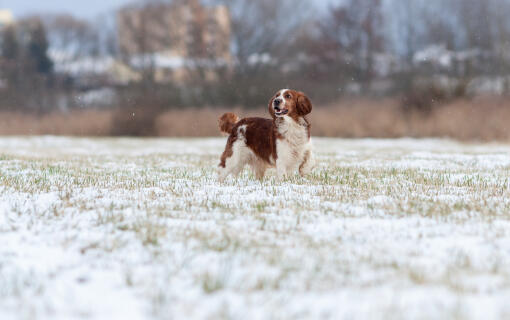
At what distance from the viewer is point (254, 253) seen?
304cm

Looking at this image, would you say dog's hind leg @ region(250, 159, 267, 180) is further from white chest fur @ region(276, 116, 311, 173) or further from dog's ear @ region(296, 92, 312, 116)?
dog's ear @ region(296, 92, 312, 116)

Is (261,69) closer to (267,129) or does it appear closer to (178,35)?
(178,35)

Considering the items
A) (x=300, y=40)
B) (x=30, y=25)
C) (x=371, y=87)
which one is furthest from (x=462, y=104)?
(x=30, y=25)

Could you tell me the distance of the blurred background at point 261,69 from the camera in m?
22.3

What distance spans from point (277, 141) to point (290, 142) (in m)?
0.16

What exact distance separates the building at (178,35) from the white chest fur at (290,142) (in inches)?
1004

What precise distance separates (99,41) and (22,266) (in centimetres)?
4067

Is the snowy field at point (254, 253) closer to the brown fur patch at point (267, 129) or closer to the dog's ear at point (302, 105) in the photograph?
the brown fur patch at point (267, 129)

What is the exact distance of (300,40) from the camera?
31688 mm

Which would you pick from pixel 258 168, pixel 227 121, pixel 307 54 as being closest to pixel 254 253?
pixel 258 168

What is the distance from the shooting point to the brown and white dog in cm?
623

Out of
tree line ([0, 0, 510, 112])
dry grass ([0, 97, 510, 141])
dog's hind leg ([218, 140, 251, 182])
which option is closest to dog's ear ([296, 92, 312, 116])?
dog's hind leg ([218, 140, 251, 182])

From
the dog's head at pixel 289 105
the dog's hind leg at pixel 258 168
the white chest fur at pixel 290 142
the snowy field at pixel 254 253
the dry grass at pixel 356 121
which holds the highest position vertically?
the dry grass at pixel 356 121

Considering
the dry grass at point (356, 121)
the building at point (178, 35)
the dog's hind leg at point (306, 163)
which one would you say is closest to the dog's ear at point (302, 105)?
the dog's hind leg at point (306, 163)
